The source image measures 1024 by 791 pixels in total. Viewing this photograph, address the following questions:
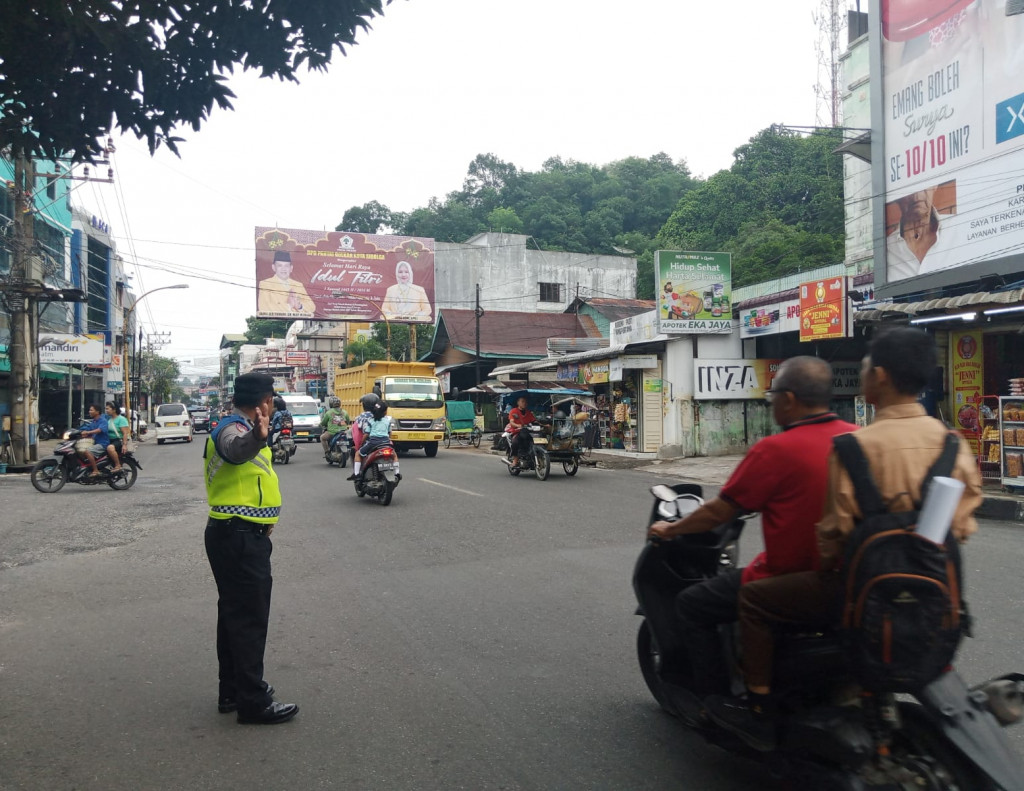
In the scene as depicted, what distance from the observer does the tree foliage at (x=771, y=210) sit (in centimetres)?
3575

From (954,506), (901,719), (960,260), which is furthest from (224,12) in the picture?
(960,260)

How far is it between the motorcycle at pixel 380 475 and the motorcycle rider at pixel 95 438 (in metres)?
5.49

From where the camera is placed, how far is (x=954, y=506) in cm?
232

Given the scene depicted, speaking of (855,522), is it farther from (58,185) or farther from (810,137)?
(810,137)

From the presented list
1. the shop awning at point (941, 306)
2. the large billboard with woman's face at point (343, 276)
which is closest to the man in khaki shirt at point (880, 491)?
the shop awning at point (941, 306)

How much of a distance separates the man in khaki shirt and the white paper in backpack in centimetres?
6

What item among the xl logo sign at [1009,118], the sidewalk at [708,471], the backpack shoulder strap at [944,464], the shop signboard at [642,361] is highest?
the xl logo sign at [1009,118]

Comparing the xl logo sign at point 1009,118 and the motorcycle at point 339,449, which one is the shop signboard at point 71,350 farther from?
the xl logo sign at point 1009,118

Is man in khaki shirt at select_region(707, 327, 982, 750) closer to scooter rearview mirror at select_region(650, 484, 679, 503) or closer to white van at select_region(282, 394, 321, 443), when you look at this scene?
scooter rearview mirror at select_region(650, 484, 679, 503)

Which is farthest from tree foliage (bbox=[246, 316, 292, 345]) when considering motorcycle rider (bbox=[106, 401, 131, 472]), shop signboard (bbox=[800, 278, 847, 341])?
shop signboard (bbox=[800, 278, 847, 341])

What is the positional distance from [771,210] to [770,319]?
74.1ft

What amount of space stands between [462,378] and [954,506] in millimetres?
38755

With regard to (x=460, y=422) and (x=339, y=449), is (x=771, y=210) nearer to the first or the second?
(x=460, y=422)

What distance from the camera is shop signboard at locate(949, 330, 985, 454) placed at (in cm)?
1542
